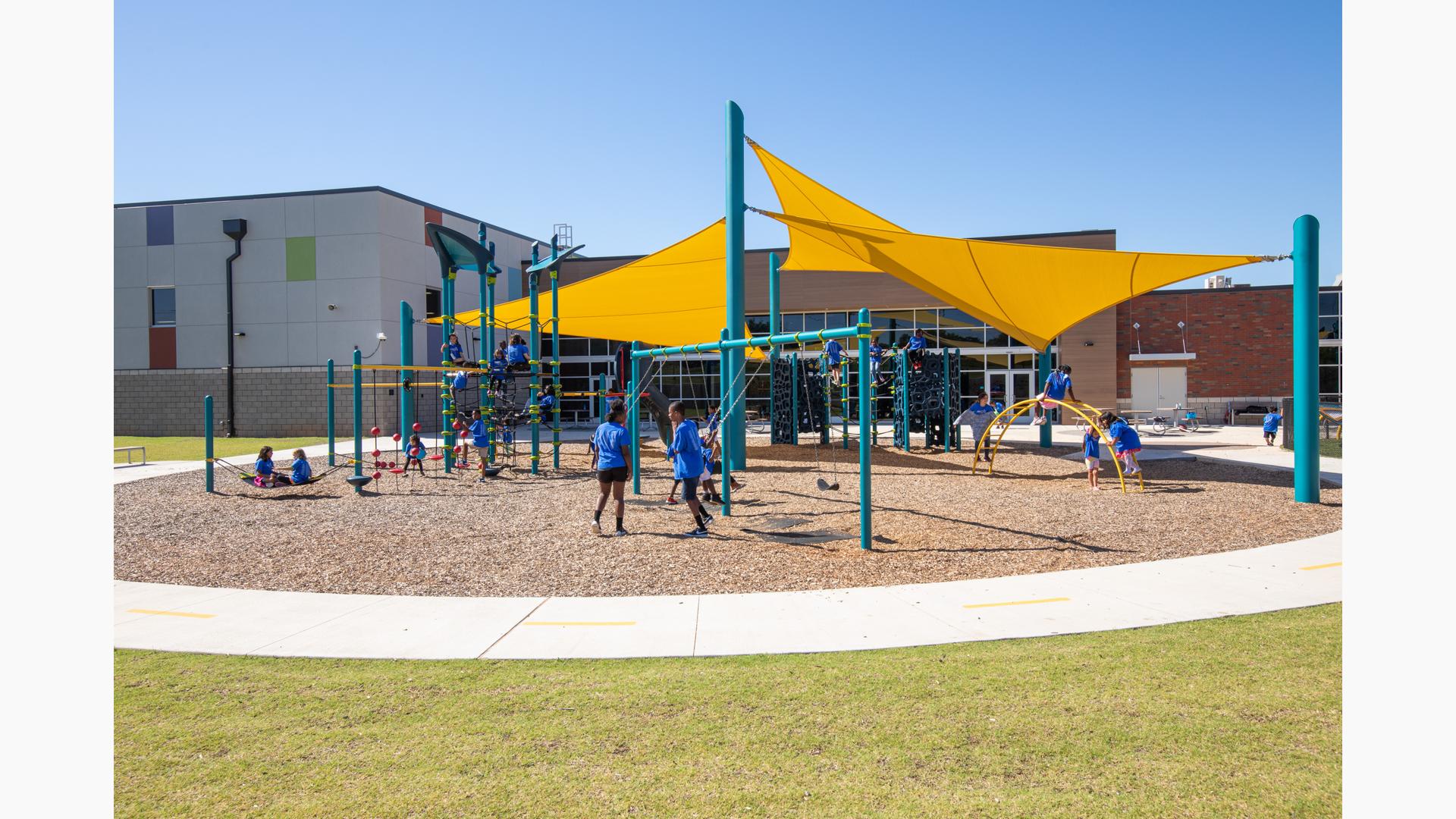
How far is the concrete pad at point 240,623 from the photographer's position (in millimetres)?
5305

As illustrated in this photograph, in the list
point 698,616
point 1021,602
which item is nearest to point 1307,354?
point 1021,602

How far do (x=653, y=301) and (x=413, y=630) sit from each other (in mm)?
14187

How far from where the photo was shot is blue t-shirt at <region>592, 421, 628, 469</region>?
869 cm

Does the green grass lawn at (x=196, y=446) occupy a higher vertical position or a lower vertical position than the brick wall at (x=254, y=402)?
lower

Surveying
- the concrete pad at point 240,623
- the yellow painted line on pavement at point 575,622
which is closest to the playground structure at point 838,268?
the yellow painted line on pavement at point 575,622

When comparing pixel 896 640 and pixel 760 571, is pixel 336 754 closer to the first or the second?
pixel 896 640

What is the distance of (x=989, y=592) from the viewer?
21.3ft

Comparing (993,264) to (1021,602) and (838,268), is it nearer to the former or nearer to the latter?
(838,268)

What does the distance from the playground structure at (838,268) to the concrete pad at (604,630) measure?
131 inches

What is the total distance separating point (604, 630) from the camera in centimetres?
553

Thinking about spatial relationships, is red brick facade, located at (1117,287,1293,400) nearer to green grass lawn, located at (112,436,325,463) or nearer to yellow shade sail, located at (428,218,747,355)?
yellow shade sail, located at (428,218,747,355)

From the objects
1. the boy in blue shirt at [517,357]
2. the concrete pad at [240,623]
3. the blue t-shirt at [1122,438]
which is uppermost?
the boy in blue shirt at [517,357]

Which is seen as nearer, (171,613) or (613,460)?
(171,613)

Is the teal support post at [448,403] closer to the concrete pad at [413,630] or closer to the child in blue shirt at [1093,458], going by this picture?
the concrete pad at [413,630]
